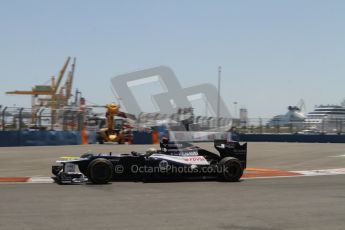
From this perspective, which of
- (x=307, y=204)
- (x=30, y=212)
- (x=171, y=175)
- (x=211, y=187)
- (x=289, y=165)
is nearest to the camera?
(x=30, y=212)

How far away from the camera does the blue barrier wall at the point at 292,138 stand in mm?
42062

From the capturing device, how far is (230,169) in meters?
14.1

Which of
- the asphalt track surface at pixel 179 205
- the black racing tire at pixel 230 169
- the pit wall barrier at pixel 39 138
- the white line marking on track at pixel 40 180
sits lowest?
the asphalt track surface at pixel 179 205

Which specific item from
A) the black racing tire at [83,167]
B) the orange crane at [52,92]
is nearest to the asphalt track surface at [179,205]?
the black racing tire at [83,167]

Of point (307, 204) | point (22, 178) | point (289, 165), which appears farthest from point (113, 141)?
point (307, 204)

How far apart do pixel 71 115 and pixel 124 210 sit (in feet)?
84.7

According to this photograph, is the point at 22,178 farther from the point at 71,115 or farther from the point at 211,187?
the point at 71,115

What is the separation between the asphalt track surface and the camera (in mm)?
7902

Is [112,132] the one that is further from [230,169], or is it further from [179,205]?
[179,205]

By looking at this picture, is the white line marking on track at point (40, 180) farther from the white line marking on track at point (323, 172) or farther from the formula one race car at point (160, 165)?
the white line marking on track at point (323, 172)

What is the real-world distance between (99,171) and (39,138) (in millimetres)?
18516

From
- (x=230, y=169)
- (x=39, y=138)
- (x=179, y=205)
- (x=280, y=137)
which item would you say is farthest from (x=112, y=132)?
(x=179, y=205)

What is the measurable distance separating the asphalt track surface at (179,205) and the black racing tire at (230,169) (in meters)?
0.35

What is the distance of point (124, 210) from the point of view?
9086mm
